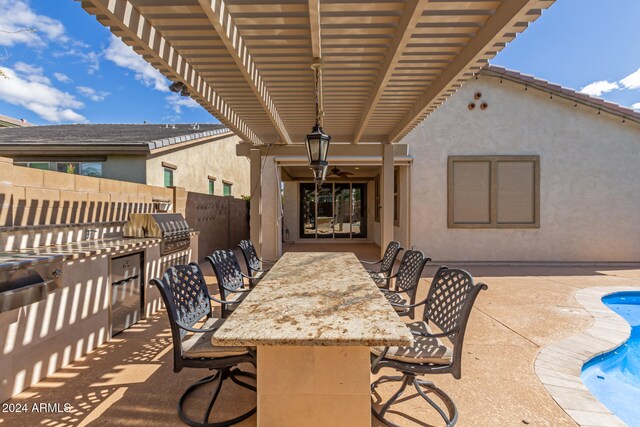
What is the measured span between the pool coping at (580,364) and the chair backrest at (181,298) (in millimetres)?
2793

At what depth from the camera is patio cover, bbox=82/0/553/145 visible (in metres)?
2.39

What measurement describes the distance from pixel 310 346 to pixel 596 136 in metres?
10.1

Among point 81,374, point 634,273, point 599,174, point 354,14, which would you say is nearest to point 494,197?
point 599,174

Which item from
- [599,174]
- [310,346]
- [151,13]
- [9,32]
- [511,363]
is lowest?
[511,363]

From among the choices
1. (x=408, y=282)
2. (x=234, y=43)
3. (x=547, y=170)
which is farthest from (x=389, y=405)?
(x=547, y=170)

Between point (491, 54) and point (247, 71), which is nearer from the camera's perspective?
point (491, 54)

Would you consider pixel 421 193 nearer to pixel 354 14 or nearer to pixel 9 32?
pixel 354 14

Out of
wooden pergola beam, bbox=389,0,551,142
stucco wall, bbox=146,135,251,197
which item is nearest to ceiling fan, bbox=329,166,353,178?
stucco wall, bbox=146,135,251,197

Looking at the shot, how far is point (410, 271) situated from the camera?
11.6ft

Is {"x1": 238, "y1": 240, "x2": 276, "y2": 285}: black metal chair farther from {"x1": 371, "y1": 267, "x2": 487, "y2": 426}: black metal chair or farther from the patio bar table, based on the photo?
the patio bar table

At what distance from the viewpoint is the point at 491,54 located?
2.89m

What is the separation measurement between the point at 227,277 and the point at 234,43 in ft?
7.36

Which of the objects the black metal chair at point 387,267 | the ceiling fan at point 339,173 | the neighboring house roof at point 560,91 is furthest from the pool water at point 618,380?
the ceiling fan at point 339,173

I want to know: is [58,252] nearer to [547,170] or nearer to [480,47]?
[480,47]
